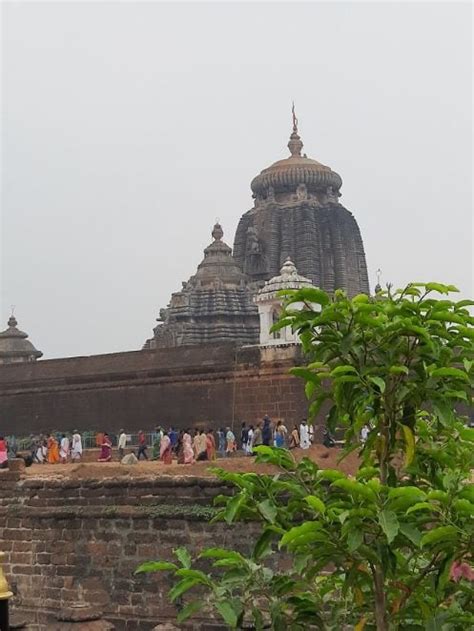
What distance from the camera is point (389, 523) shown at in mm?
3211

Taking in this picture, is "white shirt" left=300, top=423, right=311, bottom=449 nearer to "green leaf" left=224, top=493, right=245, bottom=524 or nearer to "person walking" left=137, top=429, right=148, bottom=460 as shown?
"person walking" left=137, top=429, right=148, bottom=460

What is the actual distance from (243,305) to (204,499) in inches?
854

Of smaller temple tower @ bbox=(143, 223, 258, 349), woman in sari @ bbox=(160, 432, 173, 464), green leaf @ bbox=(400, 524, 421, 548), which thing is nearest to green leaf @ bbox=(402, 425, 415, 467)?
green leaf @ bbox=(400, 524, 421, 548)

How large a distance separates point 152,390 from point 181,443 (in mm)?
5009

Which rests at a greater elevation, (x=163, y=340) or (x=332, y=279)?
(x=332, y=279)

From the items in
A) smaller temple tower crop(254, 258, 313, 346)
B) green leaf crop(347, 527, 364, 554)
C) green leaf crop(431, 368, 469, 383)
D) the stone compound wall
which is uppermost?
smaller temple tower crop(254, 258, 313, 346)

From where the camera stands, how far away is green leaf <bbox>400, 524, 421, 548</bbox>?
3225 millimetres

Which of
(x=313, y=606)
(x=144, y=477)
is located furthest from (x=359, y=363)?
(x=144, y=477)

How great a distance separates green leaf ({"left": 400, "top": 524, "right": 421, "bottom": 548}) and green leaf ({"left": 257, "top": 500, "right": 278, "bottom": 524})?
1.70 ft

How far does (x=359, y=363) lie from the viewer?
3.61 metres

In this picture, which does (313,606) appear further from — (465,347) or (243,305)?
(243,305)

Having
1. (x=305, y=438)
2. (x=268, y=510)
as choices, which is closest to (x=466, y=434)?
(x=268, y=510)

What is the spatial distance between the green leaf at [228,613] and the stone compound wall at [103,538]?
4.28 m

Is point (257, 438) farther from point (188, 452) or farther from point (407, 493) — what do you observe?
point (407, 493)
